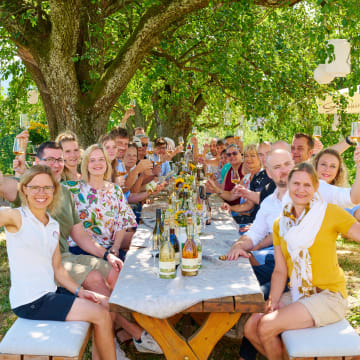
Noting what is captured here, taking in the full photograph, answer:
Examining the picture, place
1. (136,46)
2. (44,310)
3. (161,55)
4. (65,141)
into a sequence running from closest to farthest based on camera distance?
(44,310) → (65,141) → (136,46) → (161,55)

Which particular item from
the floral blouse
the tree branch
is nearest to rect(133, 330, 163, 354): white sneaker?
the floral blouse

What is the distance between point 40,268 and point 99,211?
1.28 meters

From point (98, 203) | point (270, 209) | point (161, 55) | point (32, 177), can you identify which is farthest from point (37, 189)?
point (161, 55)

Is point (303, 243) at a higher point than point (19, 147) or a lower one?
lower

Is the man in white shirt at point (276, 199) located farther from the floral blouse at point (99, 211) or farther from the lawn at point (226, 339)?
the floral blouse at point (99, 211)

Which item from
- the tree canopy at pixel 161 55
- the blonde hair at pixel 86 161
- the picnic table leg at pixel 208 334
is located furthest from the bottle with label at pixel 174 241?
the tree canopy at pixel 161 55

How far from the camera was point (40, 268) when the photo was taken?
8.66 ft

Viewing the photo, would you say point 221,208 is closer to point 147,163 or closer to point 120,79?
point 147,163

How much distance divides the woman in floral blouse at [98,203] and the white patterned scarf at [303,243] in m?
1.68

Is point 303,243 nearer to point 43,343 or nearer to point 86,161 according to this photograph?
point 43,343

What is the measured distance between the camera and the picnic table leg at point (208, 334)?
95.4 inches

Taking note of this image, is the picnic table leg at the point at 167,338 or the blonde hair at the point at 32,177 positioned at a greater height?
the blonde hair at the point at 32,177

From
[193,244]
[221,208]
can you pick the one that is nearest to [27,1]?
[221,208]

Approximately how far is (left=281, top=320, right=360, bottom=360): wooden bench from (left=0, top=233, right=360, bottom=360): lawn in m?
1.18
